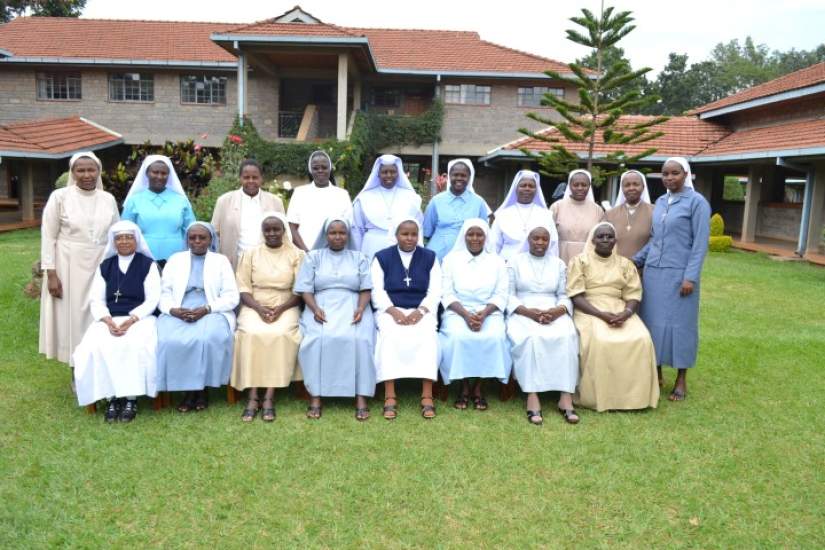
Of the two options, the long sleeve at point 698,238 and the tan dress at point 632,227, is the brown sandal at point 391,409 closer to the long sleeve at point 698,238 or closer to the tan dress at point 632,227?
the tan dress at point 632,227

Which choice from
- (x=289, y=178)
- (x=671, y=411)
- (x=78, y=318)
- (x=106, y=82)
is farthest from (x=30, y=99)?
(x=671, y=411)

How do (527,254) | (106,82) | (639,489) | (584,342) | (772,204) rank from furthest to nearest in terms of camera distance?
1. (106,82)
2. (772,204)
3. (527,254)
4. (584,342)
5. (639,489)

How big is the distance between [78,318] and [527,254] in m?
3.72

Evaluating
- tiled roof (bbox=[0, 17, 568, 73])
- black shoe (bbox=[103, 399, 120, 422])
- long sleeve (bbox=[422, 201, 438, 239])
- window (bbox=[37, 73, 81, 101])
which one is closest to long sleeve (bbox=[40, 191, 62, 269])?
black shoe (bbox=[103, 399, 120, 422])

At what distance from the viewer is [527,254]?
5.53 meters

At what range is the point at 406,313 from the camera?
5.31 m

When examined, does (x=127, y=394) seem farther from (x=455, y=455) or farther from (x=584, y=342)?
(x=584, y=342)

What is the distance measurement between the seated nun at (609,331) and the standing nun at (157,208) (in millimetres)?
3345

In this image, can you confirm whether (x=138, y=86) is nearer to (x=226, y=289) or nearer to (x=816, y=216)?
(x=226, y=289)

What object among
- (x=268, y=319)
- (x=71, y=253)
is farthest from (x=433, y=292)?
(x=71, y=253)

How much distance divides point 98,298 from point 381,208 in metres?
2.56

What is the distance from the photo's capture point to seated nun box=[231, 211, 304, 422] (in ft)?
16.3

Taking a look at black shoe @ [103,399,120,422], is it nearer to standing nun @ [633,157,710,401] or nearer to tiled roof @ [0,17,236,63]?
standing nun @ [633,157,710,401]

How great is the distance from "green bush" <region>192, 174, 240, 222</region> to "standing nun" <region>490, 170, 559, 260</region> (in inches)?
166
